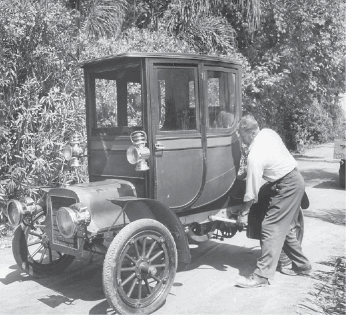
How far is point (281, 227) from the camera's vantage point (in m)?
4.54

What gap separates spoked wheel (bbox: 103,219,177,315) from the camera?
3.58m

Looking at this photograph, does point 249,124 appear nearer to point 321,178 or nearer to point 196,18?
point 196,18

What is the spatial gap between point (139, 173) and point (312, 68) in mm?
10589

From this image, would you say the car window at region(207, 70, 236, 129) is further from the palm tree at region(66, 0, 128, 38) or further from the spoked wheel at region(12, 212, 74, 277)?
the palm tree at region(66, 0, 128, 38)

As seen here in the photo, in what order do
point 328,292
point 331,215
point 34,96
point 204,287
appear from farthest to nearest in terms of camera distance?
point 331,215
point 34,96
point 204,287
point 328,292

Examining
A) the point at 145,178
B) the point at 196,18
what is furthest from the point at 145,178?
the point at 196,18

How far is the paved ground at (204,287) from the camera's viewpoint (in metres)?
3.99

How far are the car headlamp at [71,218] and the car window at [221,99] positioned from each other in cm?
159

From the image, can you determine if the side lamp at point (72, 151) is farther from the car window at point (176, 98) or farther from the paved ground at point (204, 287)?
the paved ground at point (204, 287)

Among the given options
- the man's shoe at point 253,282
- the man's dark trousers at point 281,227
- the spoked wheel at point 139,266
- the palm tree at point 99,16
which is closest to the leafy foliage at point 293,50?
the palm tree at point 99,16

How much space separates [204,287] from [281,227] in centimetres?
96

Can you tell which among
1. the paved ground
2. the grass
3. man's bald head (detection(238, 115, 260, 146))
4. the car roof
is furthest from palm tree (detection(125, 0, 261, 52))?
the grass

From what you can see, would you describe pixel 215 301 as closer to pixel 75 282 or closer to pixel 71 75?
pixel 75 282

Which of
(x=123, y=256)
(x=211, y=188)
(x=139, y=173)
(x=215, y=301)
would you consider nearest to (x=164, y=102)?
(x=139, y=173)
